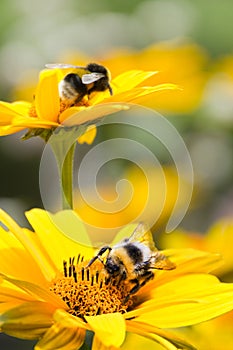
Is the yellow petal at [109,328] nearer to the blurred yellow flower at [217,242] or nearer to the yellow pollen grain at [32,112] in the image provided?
the yellow pollen grain at [32,112]

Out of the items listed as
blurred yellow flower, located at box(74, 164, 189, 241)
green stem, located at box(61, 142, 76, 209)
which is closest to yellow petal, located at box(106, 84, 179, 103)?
green stem, located at box(61, 142, 76, 209)

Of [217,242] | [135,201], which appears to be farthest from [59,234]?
[135,201]

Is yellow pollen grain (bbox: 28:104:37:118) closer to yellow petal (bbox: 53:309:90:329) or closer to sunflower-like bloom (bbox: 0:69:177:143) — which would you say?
sunflower-like bloom (bbox: 0:69:177:143)

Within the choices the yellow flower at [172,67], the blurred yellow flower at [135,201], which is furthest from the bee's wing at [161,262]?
the yellow flower at [172,67]

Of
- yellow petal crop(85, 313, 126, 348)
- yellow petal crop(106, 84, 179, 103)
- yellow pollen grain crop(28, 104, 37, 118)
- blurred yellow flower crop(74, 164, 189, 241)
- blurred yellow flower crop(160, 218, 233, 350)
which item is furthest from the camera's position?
blurred yellow flower crop(74, 164, 189, 241)

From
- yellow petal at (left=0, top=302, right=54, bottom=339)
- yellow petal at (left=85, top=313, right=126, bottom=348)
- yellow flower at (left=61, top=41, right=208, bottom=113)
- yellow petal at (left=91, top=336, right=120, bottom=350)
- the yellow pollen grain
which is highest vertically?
the yellow pollen grain
